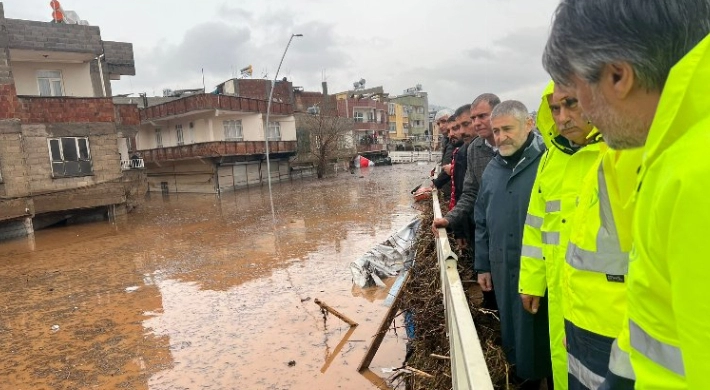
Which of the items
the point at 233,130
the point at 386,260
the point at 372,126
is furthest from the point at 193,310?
the point at 372,126

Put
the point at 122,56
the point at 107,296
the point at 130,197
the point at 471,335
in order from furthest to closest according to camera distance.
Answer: the point at 122,56 → the point at 130,197 → the point at 107,296 → the point at 471,335

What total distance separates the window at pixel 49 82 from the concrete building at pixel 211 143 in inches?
323

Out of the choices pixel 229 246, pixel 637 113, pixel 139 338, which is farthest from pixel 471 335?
pixel 229 246

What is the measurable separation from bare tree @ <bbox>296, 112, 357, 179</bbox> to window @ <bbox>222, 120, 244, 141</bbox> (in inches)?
284

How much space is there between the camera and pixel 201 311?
657 centimetres

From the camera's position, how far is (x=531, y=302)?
2.46 metres

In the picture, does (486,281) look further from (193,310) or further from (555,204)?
(193,310)

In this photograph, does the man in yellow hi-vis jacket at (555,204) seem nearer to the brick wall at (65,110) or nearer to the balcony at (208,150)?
the brick wall at (65,110)

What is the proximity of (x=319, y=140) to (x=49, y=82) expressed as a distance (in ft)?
65.8

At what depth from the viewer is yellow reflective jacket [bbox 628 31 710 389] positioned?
0.60 metres

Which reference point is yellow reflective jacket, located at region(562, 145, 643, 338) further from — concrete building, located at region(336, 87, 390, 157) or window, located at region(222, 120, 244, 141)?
concrete building, located at region(336, 87, 390, 157)

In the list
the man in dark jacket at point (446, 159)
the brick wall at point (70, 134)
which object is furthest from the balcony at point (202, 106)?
the man in dark jacket at point (446, 159)

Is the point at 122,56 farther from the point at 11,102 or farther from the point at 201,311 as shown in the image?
the point at 201,311

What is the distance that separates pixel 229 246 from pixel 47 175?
29.9 feet
